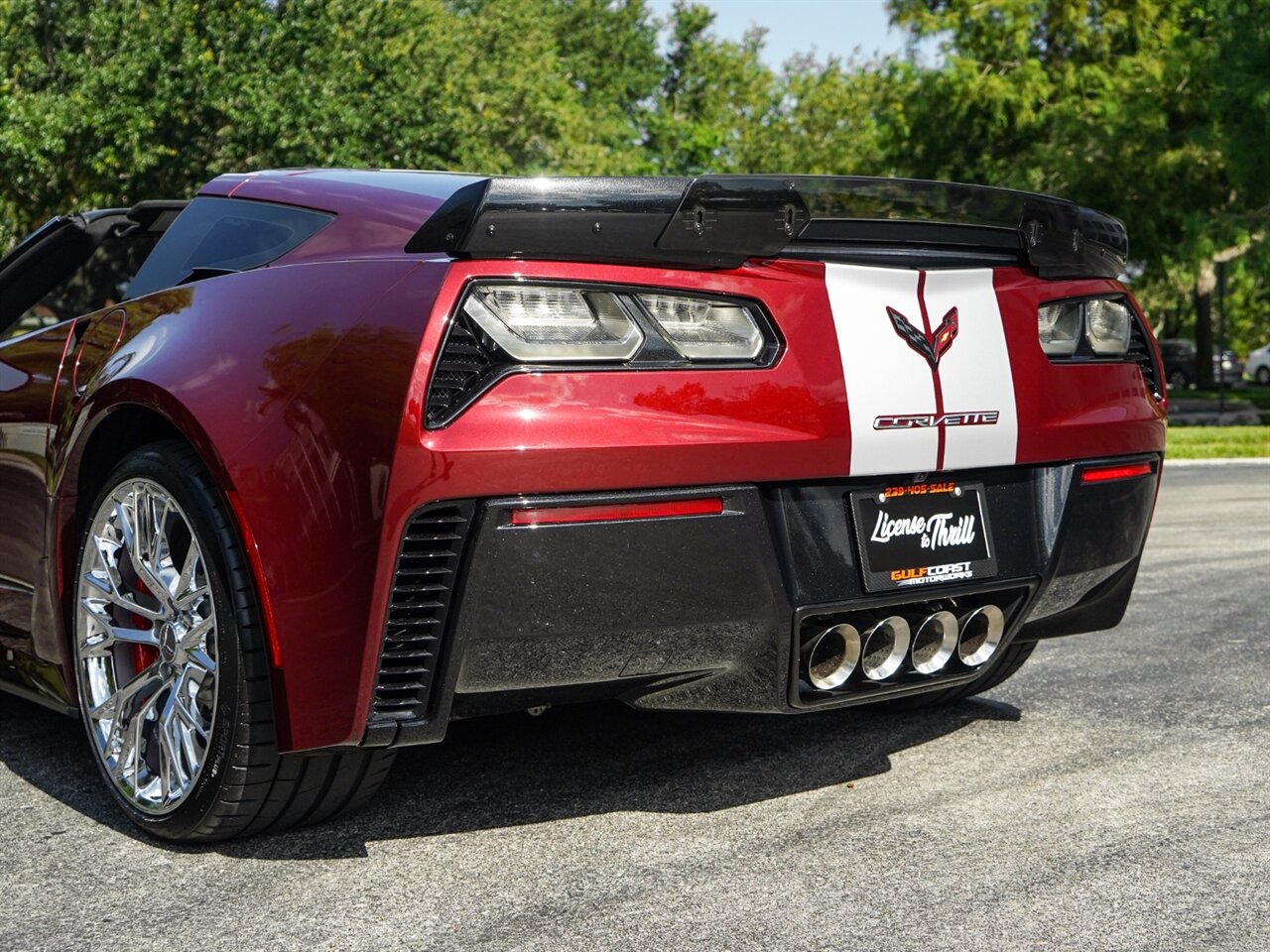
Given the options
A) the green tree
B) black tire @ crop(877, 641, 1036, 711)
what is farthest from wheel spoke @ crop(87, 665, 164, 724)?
the green tree

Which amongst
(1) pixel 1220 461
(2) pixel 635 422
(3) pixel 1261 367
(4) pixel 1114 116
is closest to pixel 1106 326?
(2) pixel 635 422

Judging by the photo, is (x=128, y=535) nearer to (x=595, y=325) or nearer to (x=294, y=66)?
(x=595, y=325)

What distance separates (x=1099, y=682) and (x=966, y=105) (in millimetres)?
26674

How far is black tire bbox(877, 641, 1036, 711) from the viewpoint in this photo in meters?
4.21

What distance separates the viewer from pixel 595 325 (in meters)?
2.77

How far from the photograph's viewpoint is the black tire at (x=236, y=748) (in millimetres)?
2924

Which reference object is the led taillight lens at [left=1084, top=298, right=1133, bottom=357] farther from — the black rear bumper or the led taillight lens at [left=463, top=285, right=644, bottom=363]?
the led taillight lens at [left=463, top=285, right=644, bottom=363]

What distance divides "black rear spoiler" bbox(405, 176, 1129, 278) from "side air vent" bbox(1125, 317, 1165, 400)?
14.9 inches

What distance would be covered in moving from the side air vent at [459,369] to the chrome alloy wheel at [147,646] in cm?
67

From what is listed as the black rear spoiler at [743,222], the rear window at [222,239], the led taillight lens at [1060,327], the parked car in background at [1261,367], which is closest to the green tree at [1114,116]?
the led taillight lens at [1060,327]

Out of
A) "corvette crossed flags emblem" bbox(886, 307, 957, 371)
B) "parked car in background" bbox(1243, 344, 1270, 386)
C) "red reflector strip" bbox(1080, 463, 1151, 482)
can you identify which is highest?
"corvette crossed flags emblem" bbox(886, 307, 957, 371)

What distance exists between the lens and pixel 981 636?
3.35 meters

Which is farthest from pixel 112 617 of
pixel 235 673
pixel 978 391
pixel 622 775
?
pixel 978 391

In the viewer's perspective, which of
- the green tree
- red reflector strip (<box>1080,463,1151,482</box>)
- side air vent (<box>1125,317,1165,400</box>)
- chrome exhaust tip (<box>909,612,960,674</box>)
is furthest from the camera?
the green tree
